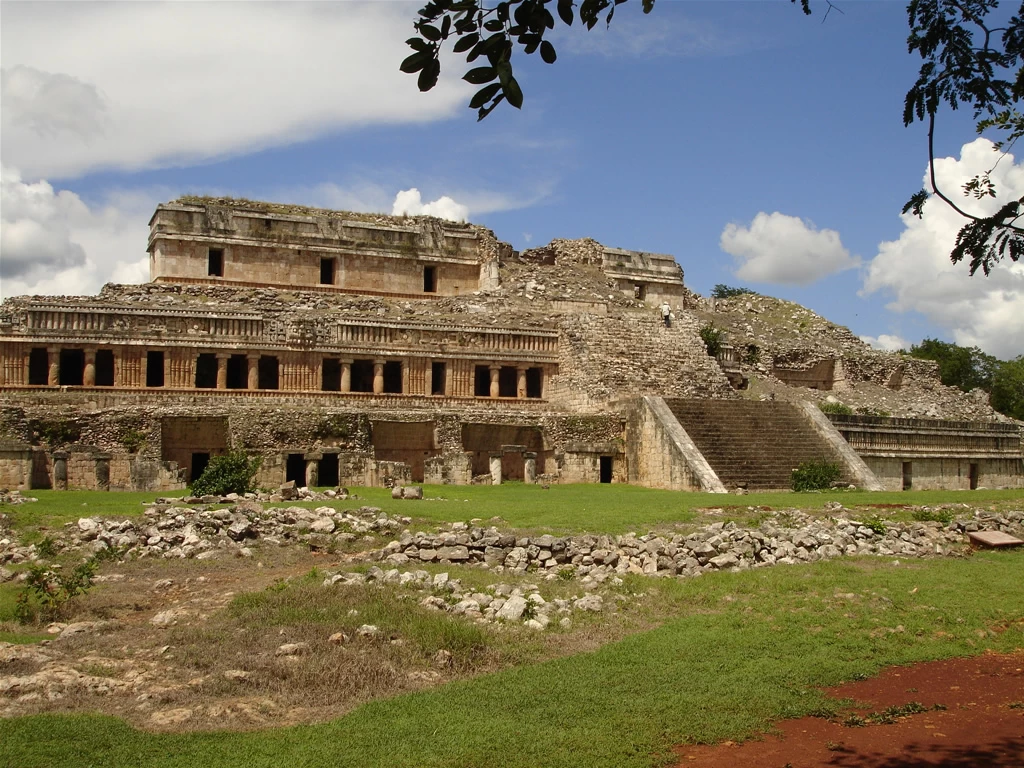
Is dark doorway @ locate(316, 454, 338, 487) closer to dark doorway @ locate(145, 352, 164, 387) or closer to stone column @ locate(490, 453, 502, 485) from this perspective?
stone column @ locate(490, 453, 502, 485)

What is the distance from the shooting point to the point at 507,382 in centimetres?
2998

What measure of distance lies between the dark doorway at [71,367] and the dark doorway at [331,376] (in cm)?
654

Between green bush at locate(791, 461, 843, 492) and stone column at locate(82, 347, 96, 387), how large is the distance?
17804 millimetres

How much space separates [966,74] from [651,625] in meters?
6.27

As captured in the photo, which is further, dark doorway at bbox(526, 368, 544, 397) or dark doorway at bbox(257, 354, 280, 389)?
dark doorway at bbox(526, 368, 544, 397)

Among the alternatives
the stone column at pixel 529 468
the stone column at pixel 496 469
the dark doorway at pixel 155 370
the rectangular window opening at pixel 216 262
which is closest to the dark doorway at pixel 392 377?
the stone column at pixel 496 469

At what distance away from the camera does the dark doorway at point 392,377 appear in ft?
94.3

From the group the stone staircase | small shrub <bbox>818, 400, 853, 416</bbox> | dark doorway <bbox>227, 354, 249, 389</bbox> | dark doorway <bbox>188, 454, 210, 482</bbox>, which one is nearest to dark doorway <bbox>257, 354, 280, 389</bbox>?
dark doorway <bbox>227, 354, 249, 389</bbox>

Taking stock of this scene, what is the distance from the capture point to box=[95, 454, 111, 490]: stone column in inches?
843

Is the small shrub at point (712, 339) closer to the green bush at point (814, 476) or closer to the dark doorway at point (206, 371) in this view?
the green bush at point (814, 476)

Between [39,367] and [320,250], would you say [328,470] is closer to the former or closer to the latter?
[39,367]

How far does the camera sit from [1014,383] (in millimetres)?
53969

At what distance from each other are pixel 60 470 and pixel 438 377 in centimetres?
1077

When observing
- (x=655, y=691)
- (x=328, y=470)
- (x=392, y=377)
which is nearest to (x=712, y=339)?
(x=392, y=377)
